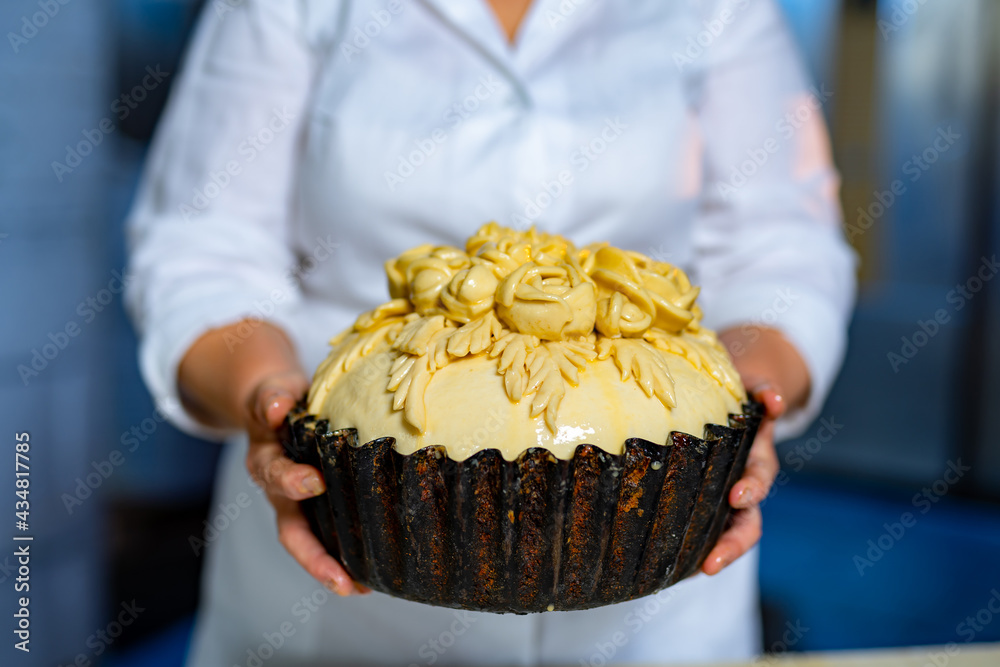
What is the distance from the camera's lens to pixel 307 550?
46.3 inches

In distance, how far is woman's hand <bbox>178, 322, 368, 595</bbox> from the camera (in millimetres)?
1132

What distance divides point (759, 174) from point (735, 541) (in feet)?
3.03

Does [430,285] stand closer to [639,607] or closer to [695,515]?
[695,515]
